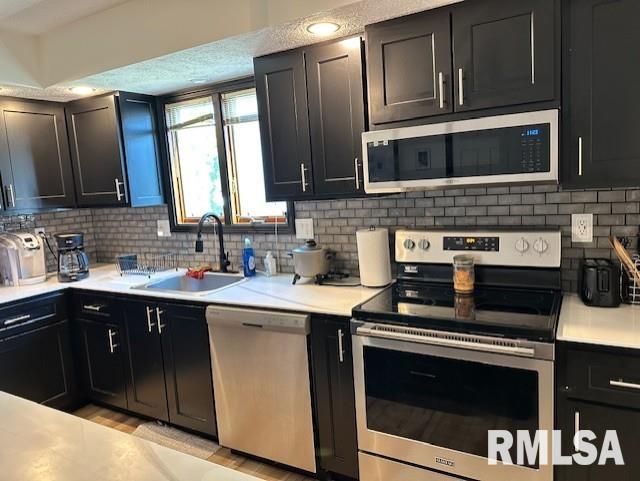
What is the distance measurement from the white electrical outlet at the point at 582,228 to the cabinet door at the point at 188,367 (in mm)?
1899

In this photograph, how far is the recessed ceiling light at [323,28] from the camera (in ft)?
6.70

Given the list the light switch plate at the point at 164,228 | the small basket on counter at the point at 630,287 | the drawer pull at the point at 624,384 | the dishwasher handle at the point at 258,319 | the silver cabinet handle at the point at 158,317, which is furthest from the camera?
the light switch plate at the point at 164,228

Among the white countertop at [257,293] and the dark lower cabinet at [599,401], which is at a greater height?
the white countertop at [257,293]

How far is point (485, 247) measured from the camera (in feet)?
7.06

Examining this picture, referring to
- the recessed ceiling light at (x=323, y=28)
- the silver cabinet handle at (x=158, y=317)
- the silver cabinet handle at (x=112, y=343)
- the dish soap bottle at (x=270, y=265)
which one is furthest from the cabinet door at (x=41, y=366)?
the recessed ceiling light at (x=323, y=28)

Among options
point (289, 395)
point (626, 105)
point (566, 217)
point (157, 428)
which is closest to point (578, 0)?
point (626, 105)

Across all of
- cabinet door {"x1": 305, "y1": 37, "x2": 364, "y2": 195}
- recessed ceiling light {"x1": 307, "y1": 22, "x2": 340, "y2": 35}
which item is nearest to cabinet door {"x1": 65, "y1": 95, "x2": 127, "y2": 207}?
cabinet door {"x1": 305, "y1": 37, "x2": 364, "y2": 195}

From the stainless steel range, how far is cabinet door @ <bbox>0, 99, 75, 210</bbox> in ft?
8.40

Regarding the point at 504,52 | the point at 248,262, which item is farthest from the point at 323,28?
the point at 248,262

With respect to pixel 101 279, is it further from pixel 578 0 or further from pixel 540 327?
pixel 578 0

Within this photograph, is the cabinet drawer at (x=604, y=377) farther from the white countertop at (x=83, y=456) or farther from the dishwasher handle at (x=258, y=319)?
the white countertop at (x=83, y=456)

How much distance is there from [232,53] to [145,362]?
189 centimetres

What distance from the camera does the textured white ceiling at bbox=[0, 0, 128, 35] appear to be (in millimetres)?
2418

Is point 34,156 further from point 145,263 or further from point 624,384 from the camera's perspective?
point 624,384
